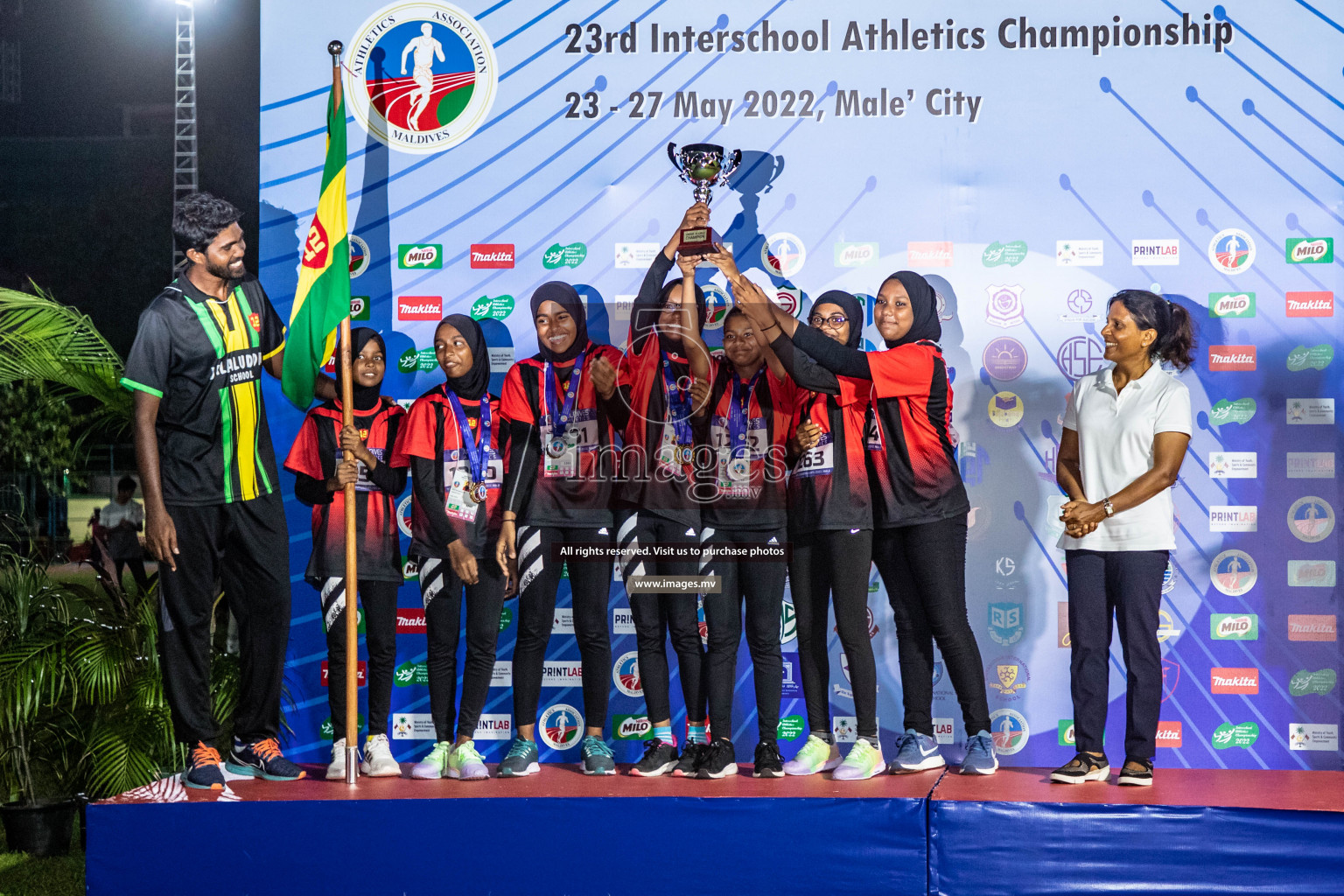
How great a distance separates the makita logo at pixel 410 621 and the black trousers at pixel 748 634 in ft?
3.76

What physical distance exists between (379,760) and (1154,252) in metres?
3.27

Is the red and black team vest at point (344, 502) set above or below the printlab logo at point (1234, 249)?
below

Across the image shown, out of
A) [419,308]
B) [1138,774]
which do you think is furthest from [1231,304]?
[419,308]

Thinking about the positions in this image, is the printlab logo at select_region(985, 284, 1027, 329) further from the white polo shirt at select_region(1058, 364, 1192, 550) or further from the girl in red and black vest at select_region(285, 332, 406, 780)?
the girl in red and black vest at select_region(285, 332, 406, 780)

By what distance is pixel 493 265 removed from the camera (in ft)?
13.6

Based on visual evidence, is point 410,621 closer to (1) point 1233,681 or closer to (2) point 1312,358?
(1) point 1233,681

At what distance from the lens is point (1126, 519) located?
350 cm

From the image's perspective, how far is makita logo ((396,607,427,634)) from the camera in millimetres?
4180

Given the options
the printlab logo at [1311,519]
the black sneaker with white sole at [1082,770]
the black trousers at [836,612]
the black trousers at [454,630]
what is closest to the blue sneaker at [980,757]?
the black sneaker with white sole at [1082,770]

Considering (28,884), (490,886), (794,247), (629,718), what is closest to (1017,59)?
(794,247)

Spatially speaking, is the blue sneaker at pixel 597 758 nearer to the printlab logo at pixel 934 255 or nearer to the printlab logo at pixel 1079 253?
the printlab logo at pixel 934 255

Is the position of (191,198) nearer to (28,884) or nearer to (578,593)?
(578,593)

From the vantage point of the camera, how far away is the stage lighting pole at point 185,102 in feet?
21.8

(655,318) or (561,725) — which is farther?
(561,725)
